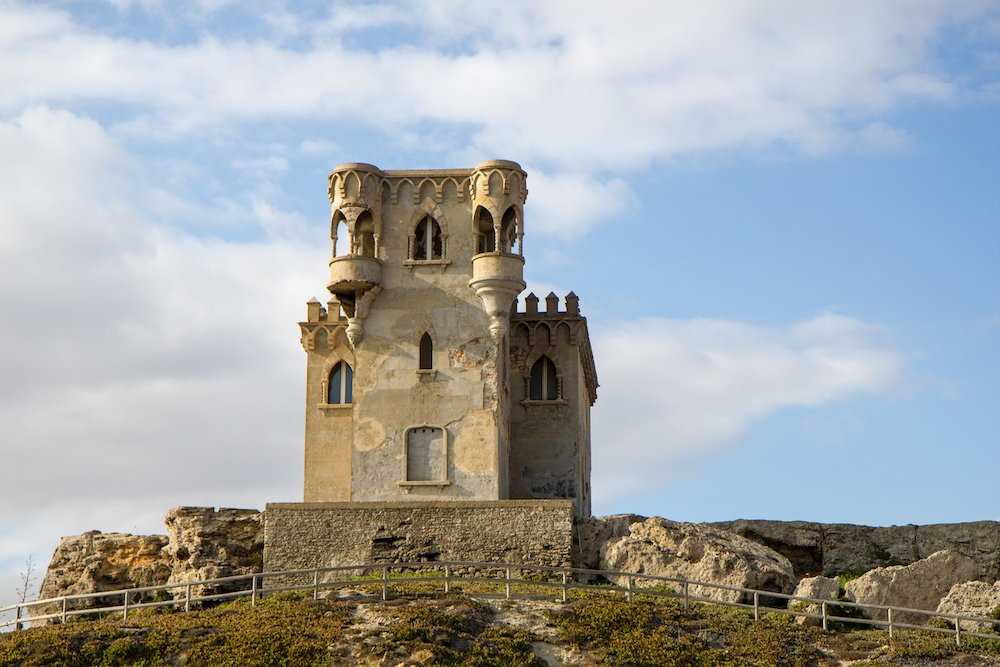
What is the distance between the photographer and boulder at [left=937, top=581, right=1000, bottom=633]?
1658 inches

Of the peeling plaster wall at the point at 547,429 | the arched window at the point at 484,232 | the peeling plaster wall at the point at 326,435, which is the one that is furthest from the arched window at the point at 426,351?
the peeling plaster wall at the point at 547,429

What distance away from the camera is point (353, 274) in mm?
51500

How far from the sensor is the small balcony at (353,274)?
169 ft

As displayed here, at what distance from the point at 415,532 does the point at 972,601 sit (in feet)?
51.4

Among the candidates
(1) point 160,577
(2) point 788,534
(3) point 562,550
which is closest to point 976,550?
(2) point 788,534

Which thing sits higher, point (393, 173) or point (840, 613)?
point (393, 173)

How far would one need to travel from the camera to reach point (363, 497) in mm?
50562

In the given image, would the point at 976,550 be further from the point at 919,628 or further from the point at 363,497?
the point at 363,497

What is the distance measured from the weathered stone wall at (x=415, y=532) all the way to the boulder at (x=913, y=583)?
8452mm

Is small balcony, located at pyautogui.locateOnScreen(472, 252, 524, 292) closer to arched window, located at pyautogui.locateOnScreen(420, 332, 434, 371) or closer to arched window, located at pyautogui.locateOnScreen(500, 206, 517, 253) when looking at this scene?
arched window, located at pyautogui.locateOnScreen(500, 206, 517, 253)

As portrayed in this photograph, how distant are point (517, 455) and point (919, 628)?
20254 millimetres

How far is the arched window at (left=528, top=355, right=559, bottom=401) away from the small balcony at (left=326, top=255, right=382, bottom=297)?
9.15 m

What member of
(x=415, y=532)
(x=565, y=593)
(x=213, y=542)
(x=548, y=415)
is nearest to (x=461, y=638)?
(x=565, y=593)

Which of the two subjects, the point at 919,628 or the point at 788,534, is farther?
the point at 788,534
